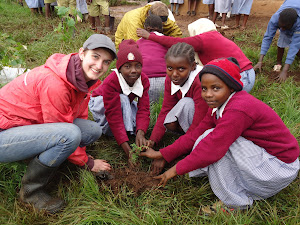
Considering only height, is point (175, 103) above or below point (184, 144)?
above

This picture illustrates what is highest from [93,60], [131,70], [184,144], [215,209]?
[93,60]

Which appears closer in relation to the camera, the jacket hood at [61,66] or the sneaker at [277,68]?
the jacket hood at [61,66]

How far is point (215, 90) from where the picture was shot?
1.68 meters

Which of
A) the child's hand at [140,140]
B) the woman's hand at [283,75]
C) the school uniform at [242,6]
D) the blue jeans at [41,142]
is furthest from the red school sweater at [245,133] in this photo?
the school uniform at [242,6]

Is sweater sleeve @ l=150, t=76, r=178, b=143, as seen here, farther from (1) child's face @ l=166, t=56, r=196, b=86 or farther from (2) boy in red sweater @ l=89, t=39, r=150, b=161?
(1) child's face @ l=166, t=56, r=196, b=86

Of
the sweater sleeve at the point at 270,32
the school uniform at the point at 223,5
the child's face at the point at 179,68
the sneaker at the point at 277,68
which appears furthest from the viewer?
the school uniform at the point at 223,5

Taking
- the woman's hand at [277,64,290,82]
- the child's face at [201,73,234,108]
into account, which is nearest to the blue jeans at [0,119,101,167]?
the child's face at [201,73,234,108]

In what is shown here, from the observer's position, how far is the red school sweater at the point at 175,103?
219 cm

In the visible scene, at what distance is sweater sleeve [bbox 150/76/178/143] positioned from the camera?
238 cm

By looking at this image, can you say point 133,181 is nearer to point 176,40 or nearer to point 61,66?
point 61,66

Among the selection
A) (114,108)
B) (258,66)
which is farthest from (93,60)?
(258,66)

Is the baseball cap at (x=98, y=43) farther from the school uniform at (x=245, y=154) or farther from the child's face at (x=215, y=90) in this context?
the school uniform at (x=245, y=154)

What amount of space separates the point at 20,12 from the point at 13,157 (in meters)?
7.26

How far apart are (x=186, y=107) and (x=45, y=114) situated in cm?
122
